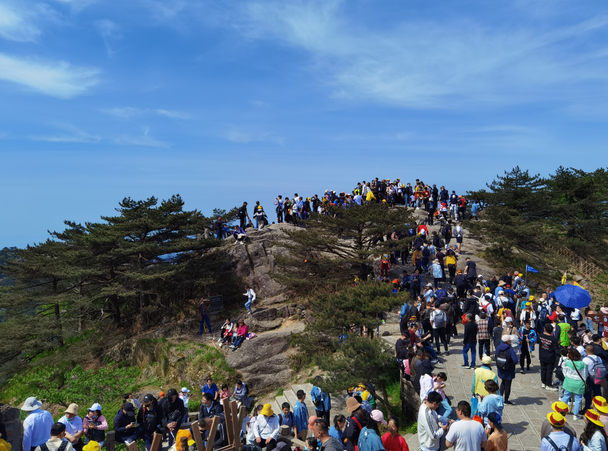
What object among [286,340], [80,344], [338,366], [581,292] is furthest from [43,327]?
[581,292]

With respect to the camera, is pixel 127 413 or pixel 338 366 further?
pixel 338 366

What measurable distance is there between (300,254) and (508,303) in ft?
39.4

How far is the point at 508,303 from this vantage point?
1412 centimetres

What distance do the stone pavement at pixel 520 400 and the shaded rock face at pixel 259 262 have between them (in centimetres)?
1450

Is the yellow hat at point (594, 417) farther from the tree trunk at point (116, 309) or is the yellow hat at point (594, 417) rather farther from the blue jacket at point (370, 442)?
the tree trunk at point (116, 309)

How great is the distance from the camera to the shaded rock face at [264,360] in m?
19.7

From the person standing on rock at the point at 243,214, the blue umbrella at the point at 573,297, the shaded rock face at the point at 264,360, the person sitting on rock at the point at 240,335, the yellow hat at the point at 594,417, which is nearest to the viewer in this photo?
the yellow hat at the point at 594,417

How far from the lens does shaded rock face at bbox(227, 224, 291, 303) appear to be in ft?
87.1

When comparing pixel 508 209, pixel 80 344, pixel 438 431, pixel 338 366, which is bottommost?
pixel 80 344

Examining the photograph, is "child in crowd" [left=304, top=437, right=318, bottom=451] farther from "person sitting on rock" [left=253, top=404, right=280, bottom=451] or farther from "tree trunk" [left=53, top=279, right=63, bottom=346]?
"tree trunk" [left=53, top=279, right=63, bottom=346]

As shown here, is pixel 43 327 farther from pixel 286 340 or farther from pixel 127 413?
pixel 127 413

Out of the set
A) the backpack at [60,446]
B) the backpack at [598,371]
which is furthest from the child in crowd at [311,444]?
the backpack at [598,371]

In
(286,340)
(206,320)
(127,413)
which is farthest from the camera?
(206,320)

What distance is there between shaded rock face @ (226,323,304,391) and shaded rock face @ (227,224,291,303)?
5.32 m
